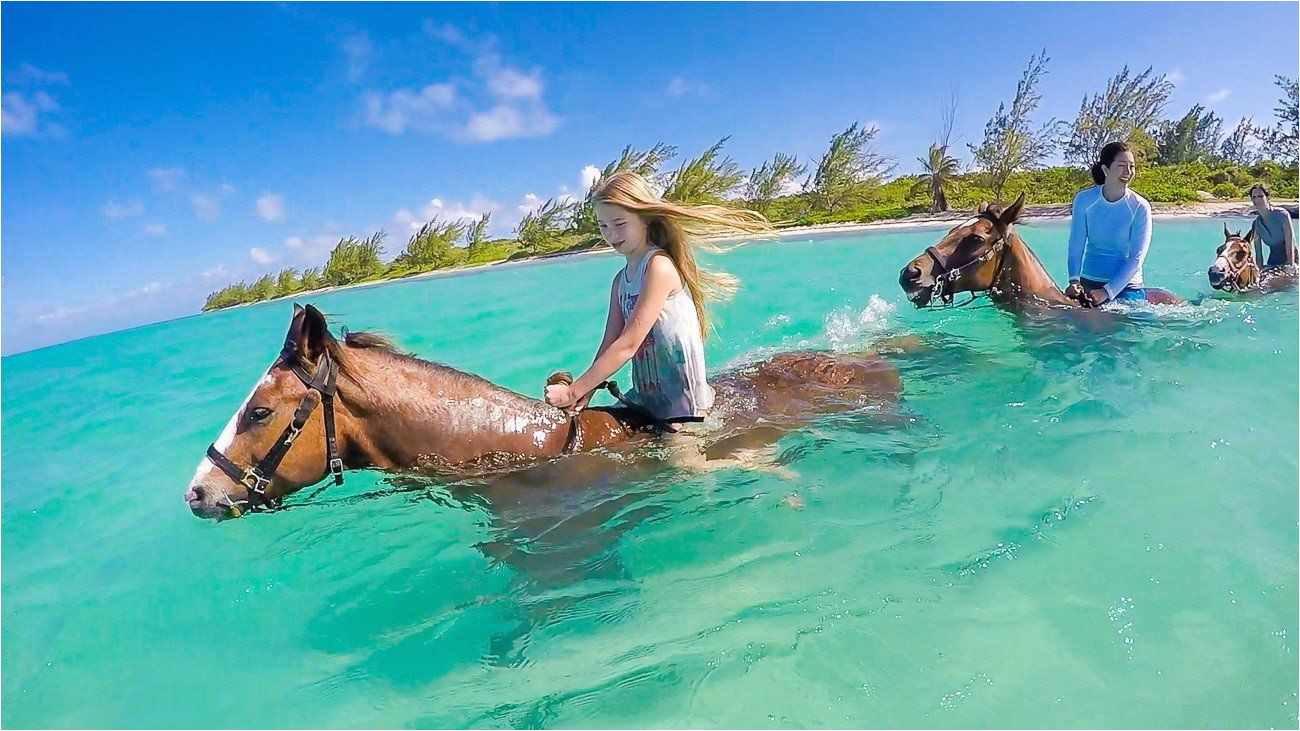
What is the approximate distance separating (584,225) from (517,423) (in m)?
36.9

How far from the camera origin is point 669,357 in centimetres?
321

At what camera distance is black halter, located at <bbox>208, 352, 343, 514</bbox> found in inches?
100

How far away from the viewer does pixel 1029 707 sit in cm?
212

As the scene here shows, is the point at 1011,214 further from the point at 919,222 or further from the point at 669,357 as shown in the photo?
the point at 919,222

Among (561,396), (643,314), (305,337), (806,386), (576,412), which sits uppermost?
(305,337)

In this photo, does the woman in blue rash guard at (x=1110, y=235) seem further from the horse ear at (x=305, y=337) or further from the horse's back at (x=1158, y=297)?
the horse ear at (x=305, y=337)

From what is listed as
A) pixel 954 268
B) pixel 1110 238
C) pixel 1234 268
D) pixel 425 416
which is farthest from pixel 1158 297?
pixel 425 416

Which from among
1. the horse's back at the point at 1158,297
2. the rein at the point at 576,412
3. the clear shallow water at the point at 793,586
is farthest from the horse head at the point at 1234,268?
the rein at the point at 576,412

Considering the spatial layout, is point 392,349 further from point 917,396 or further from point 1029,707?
point 917,396

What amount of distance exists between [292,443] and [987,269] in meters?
5.64

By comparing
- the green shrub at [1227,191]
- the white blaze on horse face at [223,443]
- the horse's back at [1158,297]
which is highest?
the green shrub at [1227,191]

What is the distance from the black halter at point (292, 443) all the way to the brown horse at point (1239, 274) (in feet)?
29.3

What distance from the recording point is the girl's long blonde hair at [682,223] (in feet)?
9.89

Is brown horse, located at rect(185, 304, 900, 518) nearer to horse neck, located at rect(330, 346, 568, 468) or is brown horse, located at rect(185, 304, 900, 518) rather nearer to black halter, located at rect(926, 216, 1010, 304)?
horse neck, located at rect(330, 346, 568, 468)
